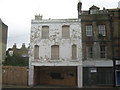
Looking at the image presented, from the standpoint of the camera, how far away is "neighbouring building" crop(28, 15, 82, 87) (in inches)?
1244

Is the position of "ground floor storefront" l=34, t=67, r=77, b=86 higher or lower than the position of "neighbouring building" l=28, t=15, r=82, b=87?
lower

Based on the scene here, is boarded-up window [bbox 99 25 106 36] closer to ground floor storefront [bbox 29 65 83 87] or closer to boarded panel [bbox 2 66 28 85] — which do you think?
ground floor storefront [bbox 29 65 83 87]

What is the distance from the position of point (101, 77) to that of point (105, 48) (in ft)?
14.1

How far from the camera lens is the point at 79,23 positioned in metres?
32.3

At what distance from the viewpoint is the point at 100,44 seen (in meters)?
32.0

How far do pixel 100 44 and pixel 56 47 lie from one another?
6.56 meters

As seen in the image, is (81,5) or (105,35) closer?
(105,35)

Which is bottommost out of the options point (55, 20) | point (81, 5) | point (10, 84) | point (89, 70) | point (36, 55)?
point (10, 84)

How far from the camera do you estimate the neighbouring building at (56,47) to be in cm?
3159

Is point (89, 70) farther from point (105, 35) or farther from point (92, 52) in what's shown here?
point (105, 35)

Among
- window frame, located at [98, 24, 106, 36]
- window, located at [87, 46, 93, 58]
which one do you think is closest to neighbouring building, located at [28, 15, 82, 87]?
window, located at [87, 46, 93, 58]

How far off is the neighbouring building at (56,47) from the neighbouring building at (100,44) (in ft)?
3.69

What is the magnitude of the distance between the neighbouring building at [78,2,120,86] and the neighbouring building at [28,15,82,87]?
1.12 m

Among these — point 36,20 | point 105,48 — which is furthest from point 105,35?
point 36,20
